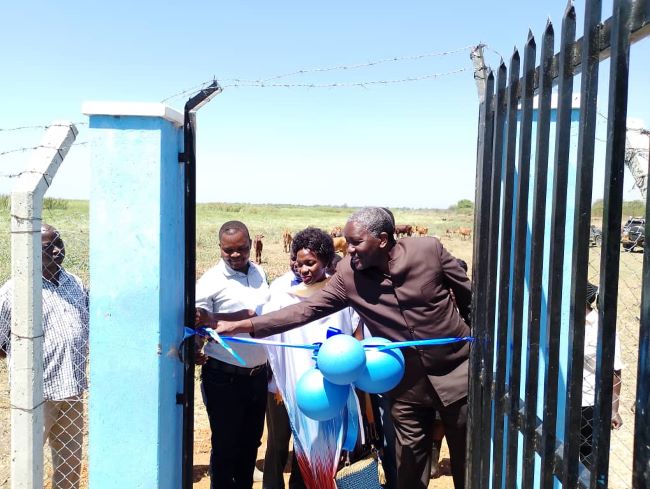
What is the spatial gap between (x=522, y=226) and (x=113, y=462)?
2.24 meters

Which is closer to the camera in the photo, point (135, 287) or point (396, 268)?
point (135, 287)

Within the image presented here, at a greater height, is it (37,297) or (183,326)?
(37,297)

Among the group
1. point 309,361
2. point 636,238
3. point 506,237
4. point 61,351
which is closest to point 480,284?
point 506,237

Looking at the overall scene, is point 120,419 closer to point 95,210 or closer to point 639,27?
point 95,210

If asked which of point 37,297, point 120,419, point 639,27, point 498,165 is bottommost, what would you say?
point 120,419

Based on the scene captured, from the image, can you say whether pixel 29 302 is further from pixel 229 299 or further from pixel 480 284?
pixel 480 284

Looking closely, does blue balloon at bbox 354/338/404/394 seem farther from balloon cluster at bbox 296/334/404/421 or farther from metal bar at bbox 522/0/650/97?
metal bar at bbox 522/0/650/97

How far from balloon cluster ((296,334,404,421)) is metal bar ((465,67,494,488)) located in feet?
1.43

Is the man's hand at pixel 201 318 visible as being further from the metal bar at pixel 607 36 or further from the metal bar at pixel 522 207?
the metal bar at pixel 607 36

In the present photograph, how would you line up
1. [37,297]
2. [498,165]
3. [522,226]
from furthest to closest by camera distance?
[37,297]
[498,165]
[522,226]

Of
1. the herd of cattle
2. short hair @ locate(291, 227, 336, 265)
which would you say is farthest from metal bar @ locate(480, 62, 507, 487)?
short hair @ locate(291, 227, 336, 265)

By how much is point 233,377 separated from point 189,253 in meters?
1.01

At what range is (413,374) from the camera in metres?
3.18

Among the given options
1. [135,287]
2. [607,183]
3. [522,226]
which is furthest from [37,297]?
[607,183]
